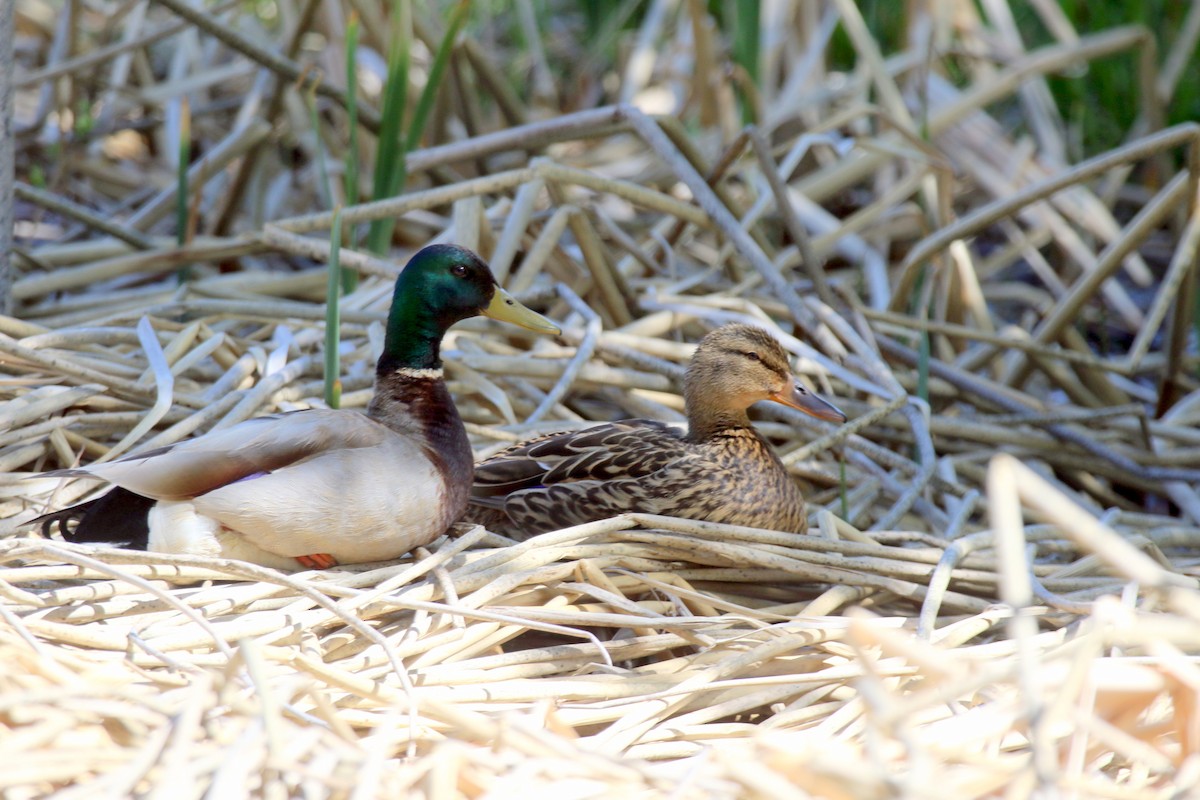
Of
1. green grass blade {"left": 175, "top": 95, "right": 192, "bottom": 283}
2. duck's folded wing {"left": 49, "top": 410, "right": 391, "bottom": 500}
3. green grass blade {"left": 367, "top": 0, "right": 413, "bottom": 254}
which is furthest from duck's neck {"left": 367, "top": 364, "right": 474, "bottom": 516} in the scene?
green grass blade {"left": 175, "top": 95, "right": 192, "bottom": 283}

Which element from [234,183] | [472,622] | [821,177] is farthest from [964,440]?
[234,183]

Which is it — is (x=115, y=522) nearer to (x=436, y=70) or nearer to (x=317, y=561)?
(x=317, y=561)

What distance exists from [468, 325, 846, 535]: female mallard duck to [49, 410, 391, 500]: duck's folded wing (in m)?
0.51

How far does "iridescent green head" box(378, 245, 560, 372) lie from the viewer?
119 inches

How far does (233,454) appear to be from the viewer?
8.67 ft

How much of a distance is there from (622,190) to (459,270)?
1.00 metres

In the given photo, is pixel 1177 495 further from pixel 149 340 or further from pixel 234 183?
pixel 234 183

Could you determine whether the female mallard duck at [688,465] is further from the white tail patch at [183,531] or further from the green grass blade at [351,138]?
the green grass blade at [351,138]

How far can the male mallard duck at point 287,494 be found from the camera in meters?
2.60

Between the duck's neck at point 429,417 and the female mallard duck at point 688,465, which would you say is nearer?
the duck's neck at point 429,417

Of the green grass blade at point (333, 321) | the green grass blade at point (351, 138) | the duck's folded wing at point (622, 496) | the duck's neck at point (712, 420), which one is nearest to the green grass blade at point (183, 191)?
the green grass blade at point (351, 138)

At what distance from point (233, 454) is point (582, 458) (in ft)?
2.91

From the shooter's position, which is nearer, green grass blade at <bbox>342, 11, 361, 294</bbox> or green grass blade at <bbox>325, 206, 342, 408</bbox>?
green grass blade at <bbox>325, 206, 342, 408</bbox>

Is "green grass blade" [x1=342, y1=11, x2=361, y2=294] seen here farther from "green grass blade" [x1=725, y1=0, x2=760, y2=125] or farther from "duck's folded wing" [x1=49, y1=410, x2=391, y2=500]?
"green grass blade" [x1=725, y1=0, x2=760, y2=125]
